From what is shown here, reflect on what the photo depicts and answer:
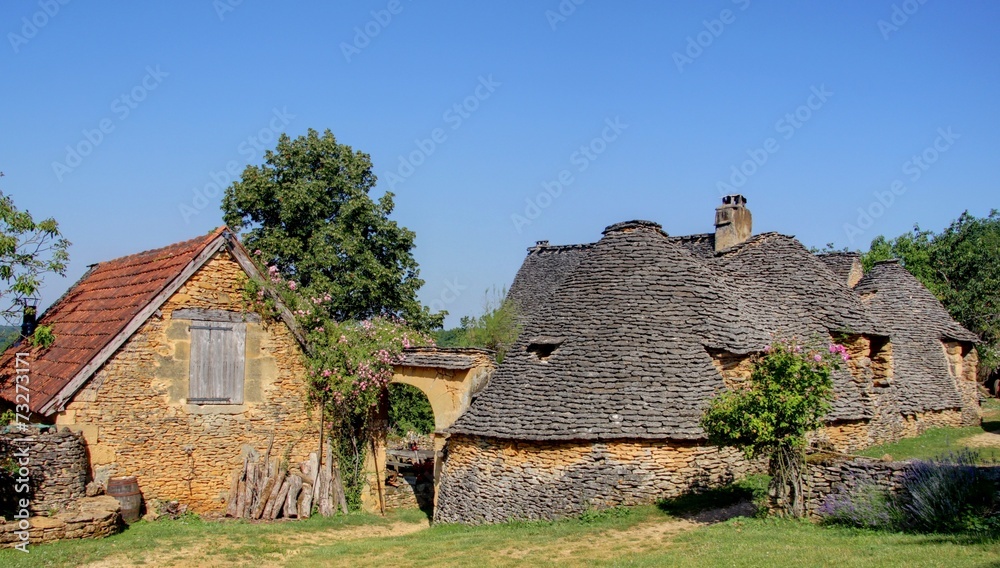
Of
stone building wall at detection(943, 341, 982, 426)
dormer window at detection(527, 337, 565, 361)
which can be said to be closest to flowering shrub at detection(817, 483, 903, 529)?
dormer window at detection(527, 337, 565, 361)

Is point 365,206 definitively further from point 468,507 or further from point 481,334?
point 468,507

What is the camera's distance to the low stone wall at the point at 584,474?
14.9m

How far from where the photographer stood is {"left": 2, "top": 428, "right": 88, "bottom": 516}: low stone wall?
12.9m

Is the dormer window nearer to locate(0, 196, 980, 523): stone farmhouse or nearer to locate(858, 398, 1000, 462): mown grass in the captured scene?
locate(0, 196, 980, 523): stone farmhouse

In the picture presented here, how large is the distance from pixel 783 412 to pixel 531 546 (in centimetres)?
Result: 457

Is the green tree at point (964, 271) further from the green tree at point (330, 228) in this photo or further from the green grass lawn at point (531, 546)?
the green grass lawn at point (531, 546)

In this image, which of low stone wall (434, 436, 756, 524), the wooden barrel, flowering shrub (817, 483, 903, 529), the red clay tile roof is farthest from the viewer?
low stone wall (434, 436, 756, 524)

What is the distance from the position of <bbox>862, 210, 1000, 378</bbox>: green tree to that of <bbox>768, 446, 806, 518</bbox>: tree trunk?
95.8ft

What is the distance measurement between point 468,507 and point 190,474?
546 cm

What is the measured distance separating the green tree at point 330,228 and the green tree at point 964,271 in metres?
25.8

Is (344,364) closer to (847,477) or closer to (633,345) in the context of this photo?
(633,345)

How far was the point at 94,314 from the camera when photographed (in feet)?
53.9

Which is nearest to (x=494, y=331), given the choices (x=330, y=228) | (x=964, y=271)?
(x=330, y=228)

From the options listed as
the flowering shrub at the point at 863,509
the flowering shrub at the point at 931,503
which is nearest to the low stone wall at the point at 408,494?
the flowering shrub at the point at 863,509
